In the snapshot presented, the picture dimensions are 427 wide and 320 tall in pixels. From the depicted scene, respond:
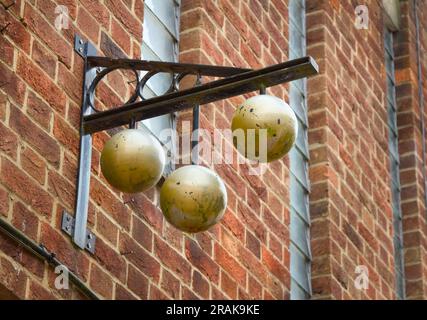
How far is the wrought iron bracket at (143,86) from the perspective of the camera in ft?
15.0

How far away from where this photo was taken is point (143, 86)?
4977 mm

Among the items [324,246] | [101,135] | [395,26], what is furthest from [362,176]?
[101,135]

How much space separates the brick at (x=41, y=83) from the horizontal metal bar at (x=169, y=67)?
8.7 inches

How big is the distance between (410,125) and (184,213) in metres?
4.31

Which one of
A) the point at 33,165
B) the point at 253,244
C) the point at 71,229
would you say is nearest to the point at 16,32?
the point at 33,165

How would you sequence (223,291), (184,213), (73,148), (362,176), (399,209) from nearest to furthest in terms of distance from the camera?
(184,213), (73,148), (223,291), (362,176), (399,209)

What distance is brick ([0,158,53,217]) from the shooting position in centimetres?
466

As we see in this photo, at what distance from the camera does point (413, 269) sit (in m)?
8.07

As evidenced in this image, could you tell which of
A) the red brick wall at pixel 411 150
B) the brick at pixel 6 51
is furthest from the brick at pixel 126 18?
the red brick wall at pixel 411 150

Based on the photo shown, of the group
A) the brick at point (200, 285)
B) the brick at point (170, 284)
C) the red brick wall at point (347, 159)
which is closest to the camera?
the brick at point (170, 284)

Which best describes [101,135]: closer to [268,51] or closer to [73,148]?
[73,148]

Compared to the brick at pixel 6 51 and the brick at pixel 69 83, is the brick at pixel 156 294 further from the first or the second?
the brick at pixel 6 51

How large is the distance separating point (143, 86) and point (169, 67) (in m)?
0.16

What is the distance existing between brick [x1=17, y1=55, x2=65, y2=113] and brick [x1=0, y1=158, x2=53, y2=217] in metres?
0.35
